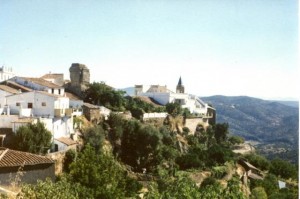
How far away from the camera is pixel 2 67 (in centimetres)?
7181

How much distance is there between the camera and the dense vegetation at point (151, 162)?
24.8 meters

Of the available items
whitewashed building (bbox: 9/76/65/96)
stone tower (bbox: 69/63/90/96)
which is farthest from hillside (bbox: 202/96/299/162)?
whitewashed building (bbox: 9/76/65/96)

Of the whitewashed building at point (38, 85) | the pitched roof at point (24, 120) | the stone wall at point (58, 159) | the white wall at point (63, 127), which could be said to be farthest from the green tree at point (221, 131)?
the pitched roof at point (24, 120)

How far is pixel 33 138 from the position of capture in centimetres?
2980

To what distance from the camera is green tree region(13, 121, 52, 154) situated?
29.5 metres

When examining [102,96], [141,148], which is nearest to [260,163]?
[141,148]

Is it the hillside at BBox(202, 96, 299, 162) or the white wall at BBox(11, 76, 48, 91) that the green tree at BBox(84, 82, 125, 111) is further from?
the hillside at BBox(202, 96, 299, 162)

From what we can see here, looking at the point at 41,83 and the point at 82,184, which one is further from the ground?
the point at 41,83

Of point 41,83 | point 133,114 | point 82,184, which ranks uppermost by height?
point 41,83

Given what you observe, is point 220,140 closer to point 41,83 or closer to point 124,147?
point 124,147

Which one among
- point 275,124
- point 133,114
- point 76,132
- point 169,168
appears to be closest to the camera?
point 76,132

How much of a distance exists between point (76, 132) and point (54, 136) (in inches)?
141

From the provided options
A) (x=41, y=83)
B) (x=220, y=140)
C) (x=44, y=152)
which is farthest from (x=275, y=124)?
(x=44, y=152)

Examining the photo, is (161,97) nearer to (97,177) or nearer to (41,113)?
(41,113)
